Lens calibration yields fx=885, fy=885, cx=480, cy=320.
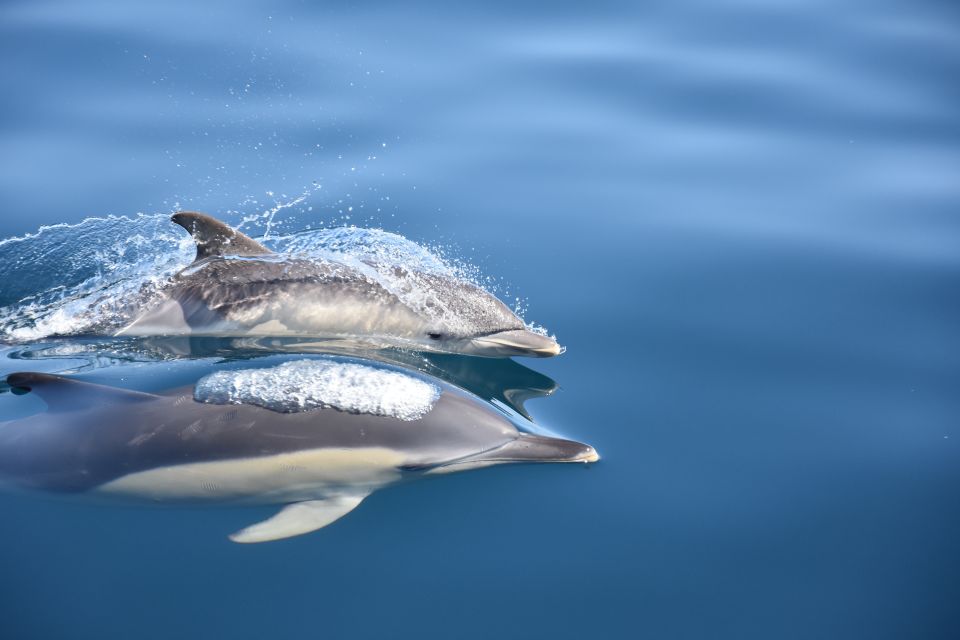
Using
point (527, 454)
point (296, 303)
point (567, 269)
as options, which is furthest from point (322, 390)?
point (567, 269)

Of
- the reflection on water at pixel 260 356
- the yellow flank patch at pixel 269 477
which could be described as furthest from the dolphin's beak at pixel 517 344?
the yellow flank patch at pixel 269 477

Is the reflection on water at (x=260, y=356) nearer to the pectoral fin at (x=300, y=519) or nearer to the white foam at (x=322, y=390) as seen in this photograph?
the white foam at (x=322, y=390)

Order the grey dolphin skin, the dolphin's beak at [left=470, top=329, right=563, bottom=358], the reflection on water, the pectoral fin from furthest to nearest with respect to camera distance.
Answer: the grey dolphin skin < the dolphin's beak at [left=470, top=329, right=563, bottom=358] < the reflection on water < the pectoral fin

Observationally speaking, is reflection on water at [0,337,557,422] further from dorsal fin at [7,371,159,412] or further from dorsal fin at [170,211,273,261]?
dorsal fin at [7,371,159,412]

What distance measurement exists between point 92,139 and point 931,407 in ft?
23.3

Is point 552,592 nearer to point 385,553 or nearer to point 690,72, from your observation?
point 385,553

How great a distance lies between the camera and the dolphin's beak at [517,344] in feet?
18.0

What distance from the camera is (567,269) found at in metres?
6.41

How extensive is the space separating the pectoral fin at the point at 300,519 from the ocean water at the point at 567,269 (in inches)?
2.4

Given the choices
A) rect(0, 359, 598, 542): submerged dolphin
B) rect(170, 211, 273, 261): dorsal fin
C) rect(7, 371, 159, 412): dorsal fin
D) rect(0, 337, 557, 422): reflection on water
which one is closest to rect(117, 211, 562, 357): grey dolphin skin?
rect(170, 211, 273, 261): dorsal fin

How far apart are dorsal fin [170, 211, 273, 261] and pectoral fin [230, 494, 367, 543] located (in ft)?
8.14

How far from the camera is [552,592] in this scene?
3770 millimetres

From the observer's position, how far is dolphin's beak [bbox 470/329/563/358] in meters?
5.48

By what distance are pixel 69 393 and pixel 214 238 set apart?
79.1 inches
